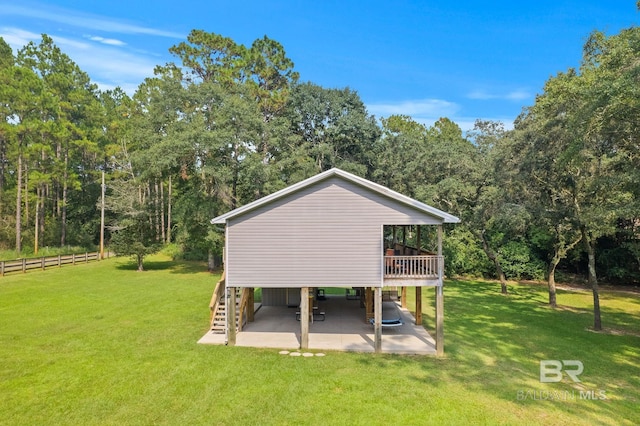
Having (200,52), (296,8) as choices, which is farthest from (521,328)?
(200,52)

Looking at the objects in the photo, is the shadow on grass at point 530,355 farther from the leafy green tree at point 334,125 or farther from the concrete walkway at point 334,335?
the leafy green tree at point 334,125

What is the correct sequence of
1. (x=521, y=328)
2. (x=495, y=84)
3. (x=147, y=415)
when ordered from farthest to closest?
(x=495, y=84)
(x=521, y=328)
(x=147, y=415)

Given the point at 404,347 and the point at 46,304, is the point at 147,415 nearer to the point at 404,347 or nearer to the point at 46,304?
the point at 404,347

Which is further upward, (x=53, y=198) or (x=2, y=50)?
(x=2, y=50)

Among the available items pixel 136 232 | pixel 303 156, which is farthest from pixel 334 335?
pixel 136 232

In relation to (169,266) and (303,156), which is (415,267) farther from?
(169,266)

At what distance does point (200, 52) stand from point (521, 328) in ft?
125

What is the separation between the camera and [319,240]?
1158cm

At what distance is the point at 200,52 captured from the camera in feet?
125

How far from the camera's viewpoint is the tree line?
45.2ft

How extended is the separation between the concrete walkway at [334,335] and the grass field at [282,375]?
2.00ft

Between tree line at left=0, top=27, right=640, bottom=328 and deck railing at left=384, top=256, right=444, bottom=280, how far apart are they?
591cm

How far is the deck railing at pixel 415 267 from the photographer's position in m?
11.6

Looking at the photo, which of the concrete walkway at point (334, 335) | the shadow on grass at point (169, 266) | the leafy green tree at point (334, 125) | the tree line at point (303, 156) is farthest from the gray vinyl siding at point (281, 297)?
the leafy green tree at point (334, 125)
